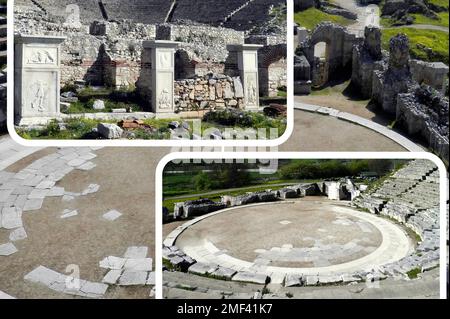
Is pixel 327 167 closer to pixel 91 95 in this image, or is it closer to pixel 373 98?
pixel 373 98

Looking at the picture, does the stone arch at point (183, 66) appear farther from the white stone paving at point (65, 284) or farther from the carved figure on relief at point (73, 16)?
the carved figure on relief at point (73, 16)

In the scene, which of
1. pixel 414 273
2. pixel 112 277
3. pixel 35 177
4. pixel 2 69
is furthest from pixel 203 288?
pixel 2 69

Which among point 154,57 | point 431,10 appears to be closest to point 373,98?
point 431,10

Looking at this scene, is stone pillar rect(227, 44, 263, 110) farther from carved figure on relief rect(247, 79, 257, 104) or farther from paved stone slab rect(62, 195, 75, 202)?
paved stone slab rect(62, 195, 75, 202)

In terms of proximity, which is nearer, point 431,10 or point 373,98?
point 431,10

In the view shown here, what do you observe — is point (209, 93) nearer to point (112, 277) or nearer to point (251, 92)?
point (251, 92)

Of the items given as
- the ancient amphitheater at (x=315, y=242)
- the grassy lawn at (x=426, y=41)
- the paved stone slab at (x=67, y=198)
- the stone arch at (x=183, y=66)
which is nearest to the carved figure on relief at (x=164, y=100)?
the stone arch at (x=183, y=66)

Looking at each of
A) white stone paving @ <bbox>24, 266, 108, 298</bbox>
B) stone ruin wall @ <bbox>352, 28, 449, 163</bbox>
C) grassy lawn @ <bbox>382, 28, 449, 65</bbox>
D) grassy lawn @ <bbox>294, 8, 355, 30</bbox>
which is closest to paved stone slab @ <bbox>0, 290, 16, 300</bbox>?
white stone paving @ <bbox>24, 266, 108, 298</bbox>
